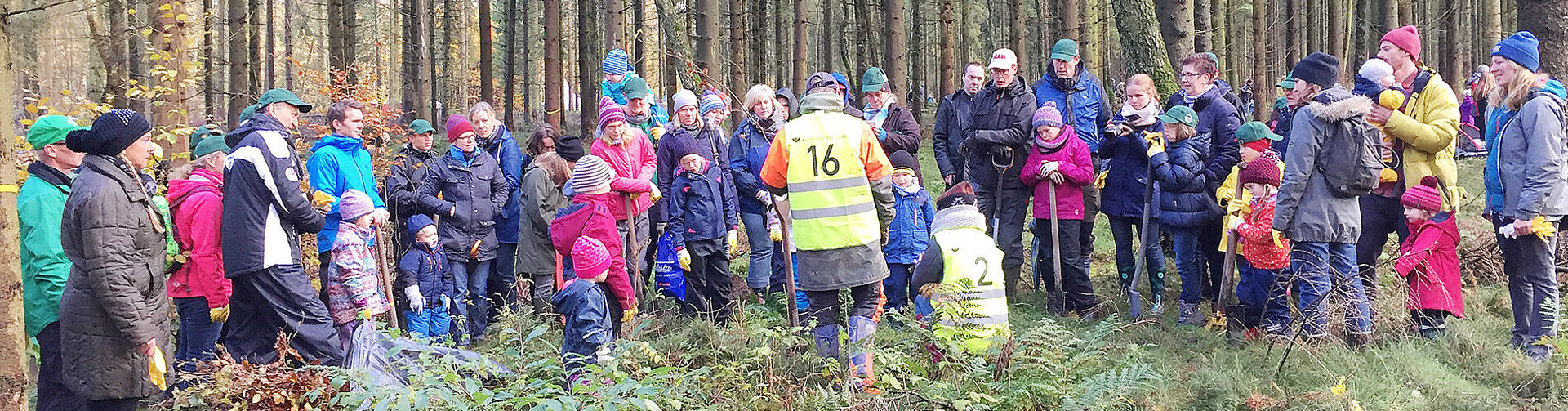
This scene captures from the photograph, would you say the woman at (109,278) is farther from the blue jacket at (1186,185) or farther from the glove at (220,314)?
the blue jacket at (1186,185)

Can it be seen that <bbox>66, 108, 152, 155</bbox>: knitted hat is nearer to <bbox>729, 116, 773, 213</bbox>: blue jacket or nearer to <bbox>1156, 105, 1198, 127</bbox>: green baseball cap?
<bbox>729, 116, 773, 213</bbox>: blue jacket

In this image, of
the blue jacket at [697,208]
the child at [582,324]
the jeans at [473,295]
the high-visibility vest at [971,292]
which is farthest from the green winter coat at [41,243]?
the high-visibility vest at [971,292]

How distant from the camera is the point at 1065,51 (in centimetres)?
792

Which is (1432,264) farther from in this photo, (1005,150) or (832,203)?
(832,203)

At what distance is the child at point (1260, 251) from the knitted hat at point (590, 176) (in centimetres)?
383

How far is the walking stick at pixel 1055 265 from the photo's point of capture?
7.30m

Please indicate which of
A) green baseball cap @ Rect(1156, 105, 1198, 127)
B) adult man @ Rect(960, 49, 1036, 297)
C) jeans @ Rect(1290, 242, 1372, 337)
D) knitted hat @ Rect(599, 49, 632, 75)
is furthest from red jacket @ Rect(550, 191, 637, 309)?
green baseball cap @ Rect(1156, 105, 1198, 127)

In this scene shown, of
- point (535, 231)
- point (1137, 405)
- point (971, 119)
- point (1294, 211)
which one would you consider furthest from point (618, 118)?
point (1294, 211)

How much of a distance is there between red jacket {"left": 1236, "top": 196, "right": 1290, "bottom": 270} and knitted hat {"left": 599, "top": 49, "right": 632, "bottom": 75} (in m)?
4.72

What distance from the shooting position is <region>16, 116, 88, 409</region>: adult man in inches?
200

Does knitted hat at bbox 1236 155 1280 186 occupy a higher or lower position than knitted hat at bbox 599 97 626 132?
lower

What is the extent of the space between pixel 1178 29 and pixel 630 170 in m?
5.70

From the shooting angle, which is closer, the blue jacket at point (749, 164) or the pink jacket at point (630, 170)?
the pink jacket at point (630, 170)

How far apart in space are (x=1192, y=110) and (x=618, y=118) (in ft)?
12.9
